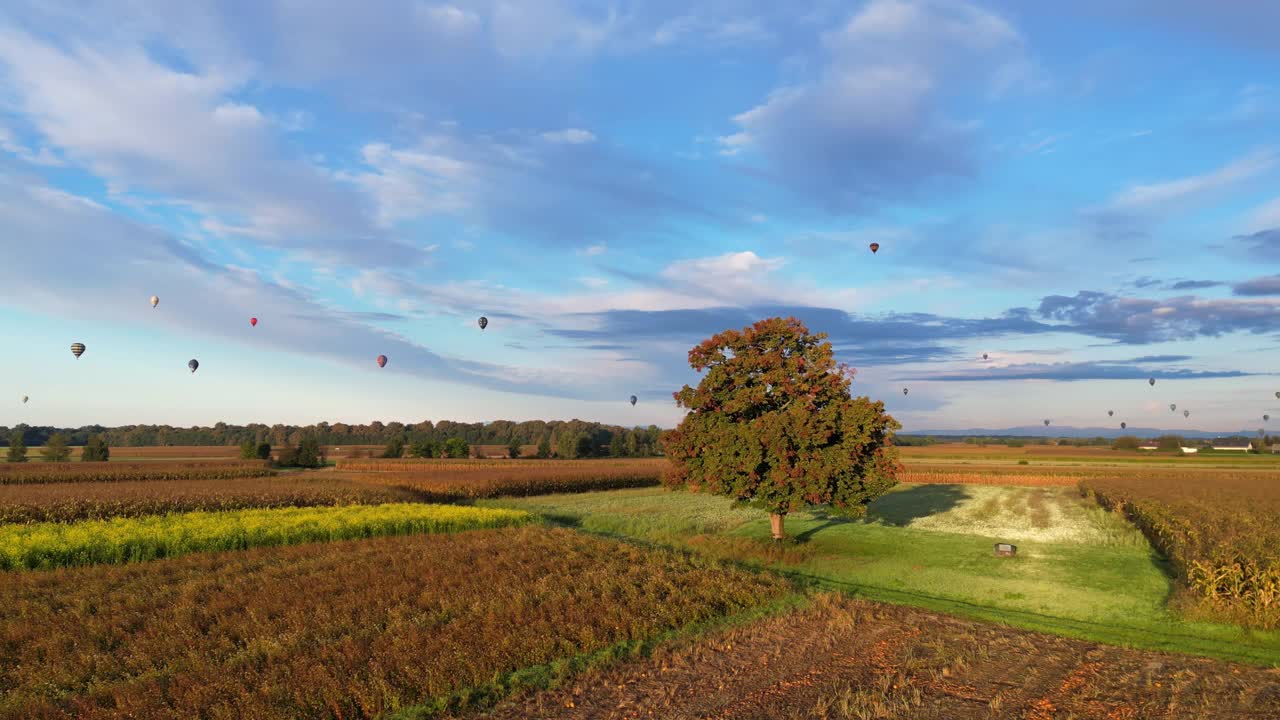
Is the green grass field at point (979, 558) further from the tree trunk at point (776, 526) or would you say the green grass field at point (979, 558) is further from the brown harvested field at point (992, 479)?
the brown harvested field at point (992, 479)

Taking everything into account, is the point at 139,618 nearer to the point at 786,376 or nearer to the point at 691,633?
the point at 691,633

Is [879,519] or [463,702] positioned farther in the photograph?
[879,519]

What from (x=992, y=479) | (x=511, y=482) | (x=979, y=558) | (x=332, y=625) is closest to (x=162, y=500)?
(x=511, y=482)

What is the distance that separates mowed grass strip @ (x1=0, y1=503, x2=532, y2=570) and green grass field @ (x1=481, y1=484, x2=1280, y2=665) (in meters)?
7.19

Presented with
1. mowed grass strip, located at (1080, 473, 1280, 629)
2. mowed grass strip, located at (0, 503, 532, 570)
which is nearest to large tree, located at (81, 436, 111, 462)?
mowed grass strip, located at (0, 503, 532, 570)

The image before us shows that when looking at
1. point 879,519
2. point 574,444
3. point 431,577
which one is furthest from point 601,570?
point 574,444

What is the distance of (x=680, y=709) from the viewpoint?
9.92 metres

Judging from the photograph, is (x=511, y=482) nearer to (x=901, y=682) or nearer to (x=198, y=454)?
(x=901, y=682)

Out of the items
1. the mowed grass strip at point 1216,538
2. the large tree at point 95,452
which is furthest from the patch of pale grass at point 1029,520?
the large tree at point 95,452

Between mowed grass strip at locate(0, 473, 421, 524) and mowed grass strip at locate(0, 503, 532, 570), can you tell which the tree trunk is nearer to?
mowed grass strip at locate(0, 503, 532, 570)

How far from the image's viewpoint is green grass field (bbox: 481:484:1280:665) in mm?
15273

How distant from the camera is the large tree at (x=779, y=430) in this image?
23.3 m

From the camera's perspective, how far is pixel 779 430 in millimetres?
23344

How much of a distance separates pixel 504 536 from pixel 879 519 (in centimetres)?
1873
